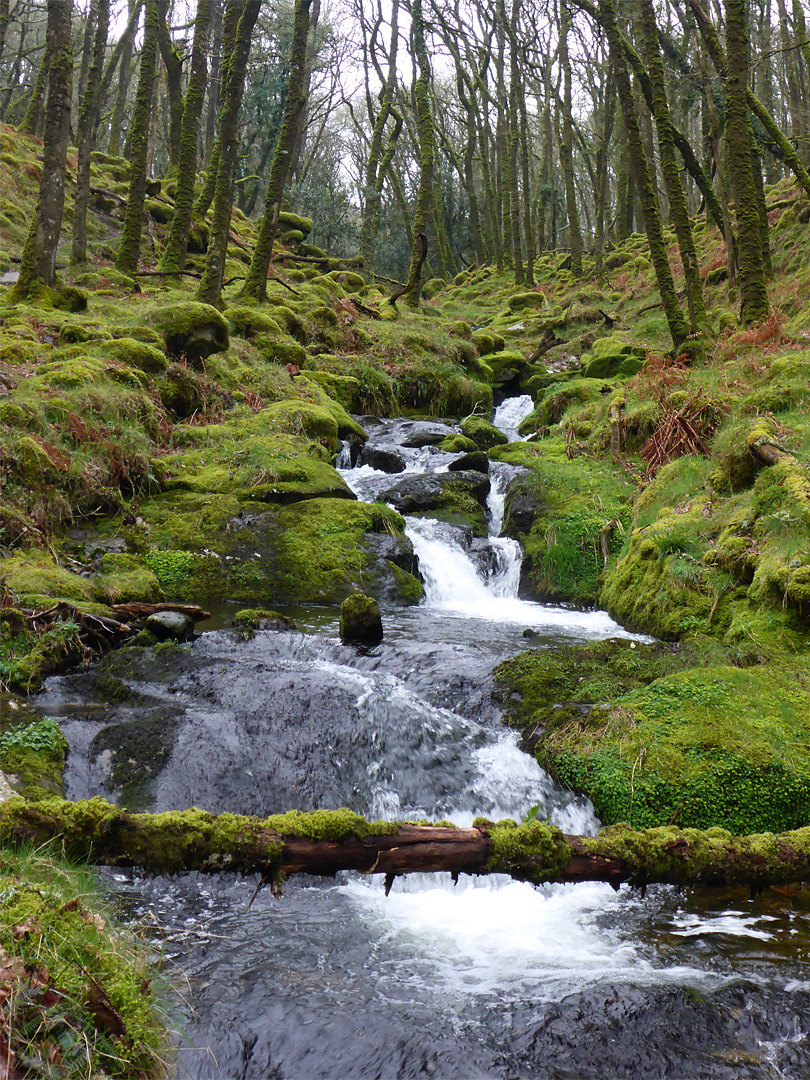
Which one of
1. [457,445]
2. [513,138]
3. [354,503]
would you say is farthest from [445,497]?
[513,138]

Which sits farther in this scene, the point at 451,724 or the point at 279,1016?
the point at 451,724

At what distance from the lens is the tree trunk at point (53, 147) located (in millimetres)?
11836

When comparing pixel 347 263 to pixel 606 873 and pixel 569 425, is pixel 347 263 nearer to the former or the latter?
pixel 569 425

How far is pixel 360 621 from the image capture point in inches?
288

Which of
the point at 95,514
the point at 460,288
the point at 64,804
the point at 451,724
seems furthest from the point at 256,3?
the point at 460,288

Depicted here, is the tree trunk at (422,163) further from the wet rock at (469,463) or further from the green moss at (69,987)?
the green moss at (69,987)

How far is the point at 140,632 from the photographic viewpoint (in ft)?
22.5

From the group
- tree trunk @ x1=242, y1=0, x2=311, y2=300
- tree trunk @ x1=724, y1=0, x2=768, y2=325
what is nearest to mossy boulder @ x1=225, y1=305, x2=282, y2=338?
tree trunk @ x1=242, y1=0, x2=311, y2=300

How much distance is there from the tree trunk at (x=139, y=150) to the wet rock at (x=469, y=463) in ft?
30.4

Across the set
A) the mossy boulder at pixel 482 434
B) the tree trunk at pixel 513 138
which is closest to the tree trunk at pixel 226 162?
the mossy boulder at pixel 482 434

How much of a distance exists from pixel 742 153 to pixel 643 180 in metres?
1.75

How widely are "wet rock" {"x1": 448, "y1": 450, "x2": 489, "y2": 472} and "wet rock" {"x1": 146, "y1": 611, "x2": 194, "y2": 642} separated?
6.38 meters

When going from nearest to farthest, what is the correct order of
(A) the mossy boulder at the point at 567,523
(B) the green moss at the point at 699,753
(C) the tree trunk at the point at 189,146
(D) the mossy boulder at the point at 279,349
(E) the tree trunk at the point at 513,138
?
1. (B) the green moss at the point at 699,753
2. (A) the mossy boulder at the point at 567,523
3. (D) the mossy boulder at the point at 279,349
4. (C) the tree trunk at the point at 189,146
5. (E) the tree trunk at the point at 513,138

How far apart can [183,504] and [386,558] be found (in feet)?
8.91
